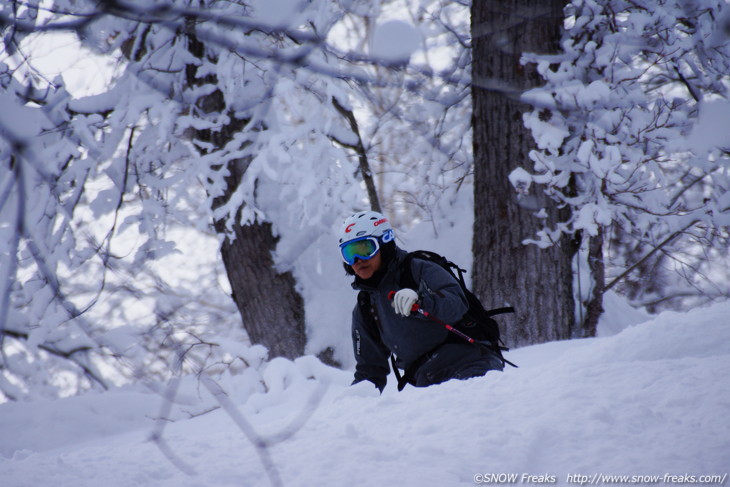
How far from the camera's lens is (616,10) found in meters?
4.87

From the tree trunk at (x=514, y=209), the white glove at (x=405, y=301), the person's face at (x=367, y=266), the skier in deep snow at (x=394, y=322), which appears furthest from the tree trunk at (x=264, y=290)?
the white glove at (x=405, y=301)

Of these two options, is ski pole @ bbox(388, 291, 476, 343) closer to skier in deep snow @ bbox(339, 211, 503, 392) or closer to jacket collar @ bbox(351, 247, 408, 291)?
skier in deep snow @ bbox(339, 211, 503, 392)

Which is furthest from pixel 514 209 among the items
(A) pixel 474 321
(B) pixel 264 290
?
(B) pixel 264 290

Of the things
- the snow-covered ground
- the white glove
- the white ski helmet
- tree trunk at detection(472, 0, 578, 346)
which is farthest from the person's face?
tree trunk at detection(472, 0, 578, 346)

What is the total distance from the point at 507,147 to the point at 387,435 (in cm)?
342

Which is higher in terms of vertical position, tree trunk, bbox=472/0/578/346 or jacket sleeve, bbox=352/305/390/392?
tree trunk, bbox=472/0/578/346

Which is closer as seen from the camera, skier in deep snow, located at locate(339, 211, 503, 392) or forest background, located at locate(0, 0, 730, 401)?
skier in deep snow, located at locate(339, 211, 503, 392)

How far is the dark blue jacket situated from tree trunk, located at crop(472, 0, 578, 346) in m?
1.31

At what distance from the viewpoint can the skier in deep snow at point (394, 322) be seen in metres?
3.66

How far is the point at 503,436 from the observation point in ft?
6.30

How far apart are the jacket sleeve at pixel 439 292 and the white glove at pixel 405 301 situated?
10 centimetres

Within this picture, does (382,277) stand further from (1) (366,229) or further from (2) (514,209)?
(2) (514,209)

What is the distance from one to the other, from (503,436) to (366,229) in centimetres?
214

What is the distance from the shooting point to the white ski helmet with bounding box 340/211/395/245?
389 cm
